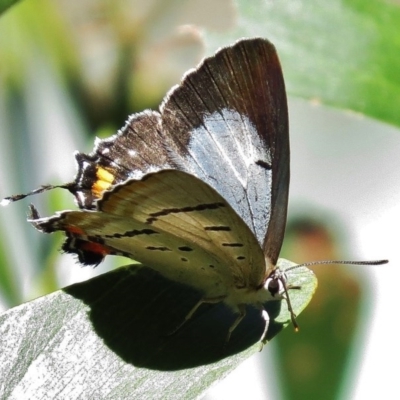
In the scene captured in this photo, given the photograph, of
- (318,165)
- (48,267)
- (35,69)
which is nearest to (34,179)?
(35,69)

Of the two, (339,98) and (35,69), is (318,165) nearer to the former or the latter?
(35,69)

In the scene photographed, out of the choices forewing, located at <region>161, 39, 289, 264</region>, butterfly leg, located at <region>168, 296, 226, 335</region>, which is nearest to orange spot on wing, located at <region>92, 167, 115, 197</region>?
forewing, located at <region>161, 39, 289, 264</region>

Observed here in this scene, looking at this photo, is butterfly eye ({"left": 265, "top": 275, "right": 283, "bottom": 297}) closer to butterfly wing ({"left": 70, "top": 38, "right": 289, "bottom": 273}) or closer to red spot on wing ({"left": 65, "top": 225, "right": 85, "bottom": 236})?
butterfly wing ({"left": 70, "top": 38, "right": 289, "bottom": 273})

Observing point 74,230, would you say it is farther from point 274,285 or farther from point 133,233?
point 274,285

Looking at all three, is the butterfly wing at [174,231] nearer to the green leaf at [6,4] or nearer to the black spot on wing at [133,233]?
the black spot on wing at [133,233]

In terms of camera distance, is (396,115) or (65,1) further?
(65,1)

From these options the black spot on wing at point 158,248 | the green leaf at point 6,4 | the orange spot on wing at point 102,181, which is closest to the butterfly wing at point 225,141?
the orange spot on wing at point 102,181

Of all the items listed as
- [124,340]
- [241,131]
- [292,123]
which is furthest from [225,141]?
A: [292,123]
